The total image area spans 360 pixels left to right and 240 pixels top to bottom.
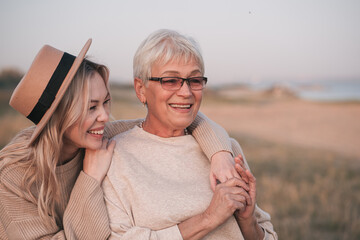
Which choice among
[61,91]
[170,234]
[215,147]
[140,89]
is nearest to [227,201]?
[170,234]

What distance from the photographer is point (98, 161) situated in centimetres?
253

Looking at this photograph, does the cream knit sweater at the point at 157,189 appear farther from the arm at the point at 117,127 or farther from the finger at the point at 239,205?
the finger at the point at 239,205

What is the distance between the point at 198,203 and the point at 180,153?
A: 1.47ft

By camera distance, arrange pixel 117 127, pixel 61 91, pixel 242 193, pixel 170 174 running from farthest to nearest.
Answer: pixel 117 127 < pixel 170 174 < pixel 242 193 < pixel 61 91

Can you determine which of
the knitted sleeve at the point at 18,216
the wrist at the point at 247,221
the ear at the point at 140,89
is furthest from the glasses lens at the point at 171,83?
the knitted sleeve at the point at 18,216

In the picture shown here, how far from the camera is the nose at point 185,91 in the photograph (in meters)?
2.62

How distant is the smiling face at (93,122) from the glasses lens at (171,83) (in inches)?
17.5

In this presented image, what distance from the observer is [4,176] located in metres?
2.32

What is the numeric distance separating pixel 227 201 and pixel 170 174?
52 cm

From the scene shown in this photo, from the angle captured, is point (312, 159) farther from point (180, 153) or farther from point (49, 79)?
point (49, 79)

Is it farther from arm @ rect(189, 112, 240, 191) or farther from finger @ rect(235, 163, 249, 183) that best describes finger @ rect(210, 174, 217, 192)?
finger @ rect(235, 163, 249, 183)

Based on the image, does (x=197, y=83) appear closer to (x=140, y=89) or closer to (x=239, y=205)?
(x=140, y=89)

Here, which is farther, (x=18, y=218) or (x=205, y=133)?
(x=205, y=133)

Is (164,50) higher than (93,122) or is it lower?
higher
